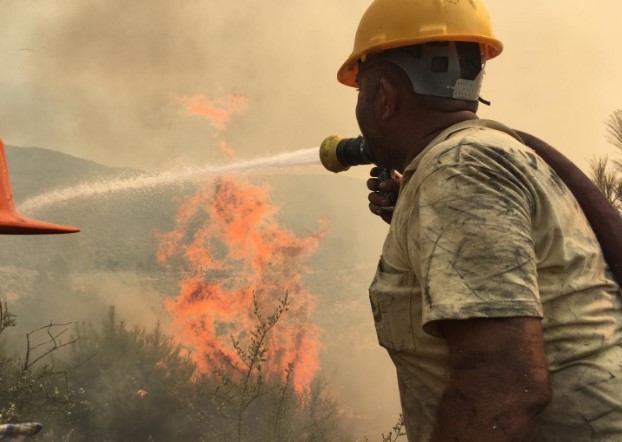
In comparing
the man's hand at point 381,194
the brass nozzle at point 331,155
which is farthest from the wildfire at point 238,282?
the man's hand at point 381,194

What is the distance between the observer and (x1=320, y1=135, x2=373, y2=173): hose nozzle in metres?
2.55

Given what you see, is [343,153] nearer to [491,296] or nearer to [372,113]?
[372,113]

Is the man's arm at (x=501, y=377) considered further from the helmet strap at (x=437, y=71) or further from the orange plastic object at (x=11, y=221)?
the orange plastic object at (x=11, y=221)

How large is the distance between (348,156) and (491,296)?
149cm

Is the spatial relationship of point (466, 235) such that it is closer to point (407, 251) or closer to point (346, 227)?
point (407, 251)

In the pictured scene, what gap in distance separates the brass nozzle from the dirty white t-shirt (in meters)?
1.15

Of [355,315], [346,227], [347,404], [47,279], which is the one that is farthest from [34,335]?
[346,227]

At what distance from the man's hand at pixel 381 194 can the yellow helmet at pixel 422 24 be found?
0.65 meters

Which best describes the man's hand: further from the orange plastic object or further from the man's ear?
the orange plastic object

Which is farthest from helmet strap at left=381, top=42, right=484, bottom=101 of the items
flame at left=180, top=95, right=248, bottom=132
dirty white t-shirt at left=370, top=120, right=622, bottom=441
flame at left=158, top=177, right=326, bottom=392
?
flame at left=180, top=95, right=248, bottom=132

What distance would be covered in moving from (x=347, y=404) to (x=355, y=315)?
188 inches

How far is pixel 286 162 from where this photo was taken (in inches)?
193

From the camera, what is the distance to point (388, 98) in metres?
1.78

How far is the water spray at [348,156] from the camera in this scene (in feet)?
8.22
